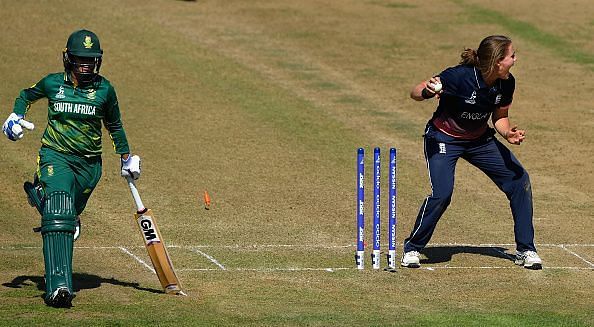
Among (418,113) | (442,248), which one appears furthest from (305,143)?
(442,248)

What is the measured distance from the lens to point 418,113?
73.1 ft

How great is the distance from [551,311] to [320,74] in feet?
43.1

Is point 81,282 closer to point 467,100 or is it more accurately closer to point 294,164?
point 467,100

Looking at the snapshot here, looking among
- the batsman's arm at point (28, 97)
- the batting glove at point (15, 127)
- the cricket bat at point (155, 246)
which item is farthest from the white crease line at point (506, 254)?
the batting glove at point (15, 127)

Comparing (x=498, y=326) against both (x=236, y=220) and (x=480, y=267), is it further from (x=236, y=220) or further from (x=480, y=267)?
(x=236, y=220)

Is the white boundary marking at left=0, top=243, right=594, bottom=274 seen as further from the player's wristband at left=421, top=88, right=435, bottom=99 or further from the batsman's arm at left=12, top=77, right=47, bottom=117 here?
the batsman's arm at left=12, top=77, right=47, bottom=117

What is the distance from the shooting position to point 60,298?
11008 millimetres

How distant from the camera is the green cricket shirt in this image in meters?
11.5

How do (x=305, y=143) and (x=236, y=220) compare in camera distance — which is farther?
(x=305, y=143)

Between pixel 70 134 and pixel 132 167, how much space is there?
63cm

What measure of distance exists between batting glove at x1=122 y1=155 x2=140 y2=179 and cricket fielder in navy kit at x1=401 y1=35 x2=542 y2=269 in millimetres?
2869

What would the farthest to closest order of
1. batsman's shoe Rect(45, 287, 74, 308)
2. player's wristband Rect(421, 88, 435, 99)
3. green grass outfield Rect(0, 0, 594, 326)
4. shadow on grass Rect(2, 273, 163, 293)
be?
player's wristband Rect(421, 88, 435, 99)
shadow on grass Rect(2, 273, 163, 293)
green grass outfield Rect(0, 0, 594, 326)
batsman's shoe Rect(45, 287, 74, 308)

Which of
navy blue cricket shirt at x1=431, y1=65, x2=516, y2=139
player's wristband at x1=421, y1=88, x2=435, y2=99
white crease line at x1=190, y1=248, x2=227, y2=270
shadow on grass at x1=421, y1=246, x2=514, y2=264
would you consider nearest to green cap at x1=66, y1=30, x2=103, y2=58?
white crease line at x1=190, y1=248, x2=227, y2=270

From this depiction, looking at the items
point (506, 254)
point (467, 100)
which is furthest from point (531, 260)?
point (467, 100)
